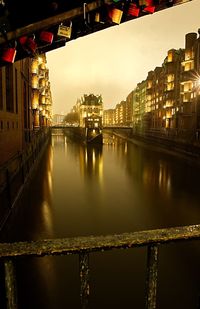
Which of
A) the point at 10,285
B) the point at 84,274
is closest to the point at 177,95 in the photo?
the point at 84,274

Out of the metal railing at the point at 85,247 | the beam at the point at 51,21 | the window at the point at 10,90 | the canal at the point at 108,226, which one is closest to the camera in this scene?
the metal railing at the point at 85,247

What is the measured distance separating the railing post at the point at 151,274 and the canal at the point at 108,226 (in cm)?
293

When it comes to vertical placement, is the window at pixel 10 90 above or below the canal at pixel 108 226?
above

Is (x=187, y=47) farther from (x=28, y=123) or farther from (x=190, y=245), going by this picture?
Answer: (x=190, y=245)

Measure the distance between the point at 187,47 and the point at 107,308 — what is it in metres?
48.3

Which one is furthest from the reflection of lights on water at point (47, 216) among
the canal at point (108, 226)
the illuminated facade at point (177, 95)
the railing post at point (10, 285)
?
the illuminated facade at point (177, 95)

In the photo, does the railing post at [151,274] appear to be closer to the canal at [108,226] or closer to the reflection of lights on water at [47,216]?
the canal at [108,226]

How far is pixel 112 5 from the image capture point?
Answer: 4.07 m

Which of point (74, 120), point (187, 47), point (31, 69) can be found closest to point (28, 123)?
point (31, 69)

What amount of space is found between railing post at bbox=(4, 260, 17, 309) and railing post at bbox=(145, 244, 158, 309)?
115 cm

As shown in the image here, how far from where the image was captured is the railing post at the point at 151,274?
1968mm

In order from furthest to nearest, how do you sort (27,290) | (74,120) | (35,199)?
(74,120)
(35,199)
(27,290)

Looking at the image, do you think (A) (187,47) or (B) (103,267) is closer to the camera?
(B) (103,267)

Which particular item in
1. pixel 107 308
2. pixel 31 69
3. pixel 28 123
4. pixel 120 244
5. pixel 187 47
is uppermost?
pixel 187 47
